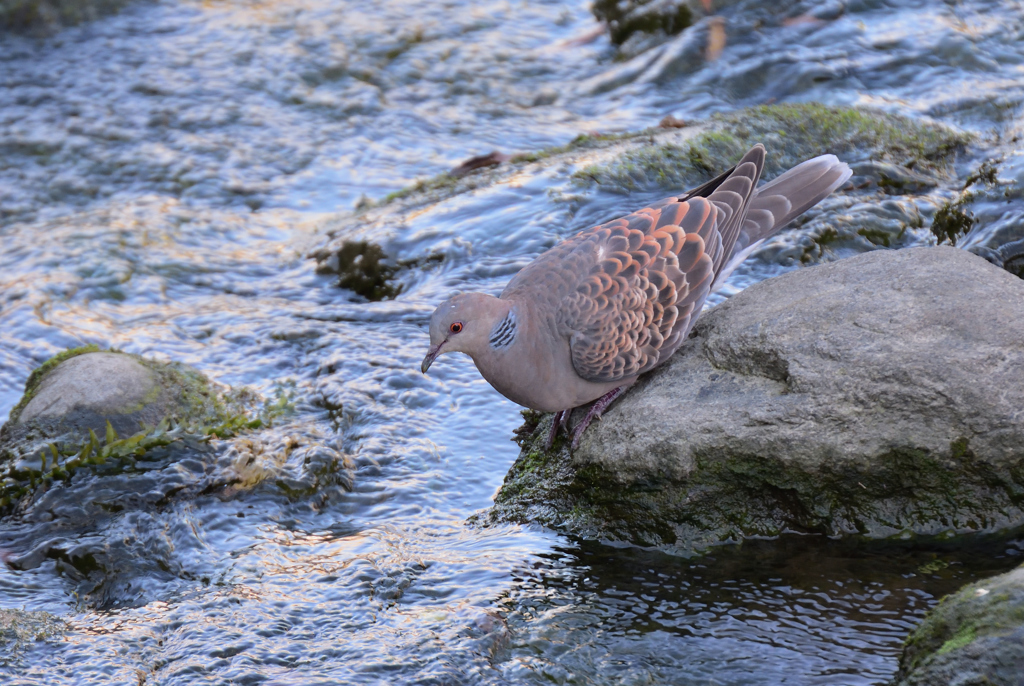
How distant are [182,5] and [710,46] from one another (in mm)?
6064

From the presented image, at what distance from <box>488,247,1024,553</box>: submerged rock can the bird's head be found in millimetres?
630

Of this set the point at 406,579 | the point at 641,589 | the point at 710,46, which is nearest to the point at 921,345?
the point at 641,589

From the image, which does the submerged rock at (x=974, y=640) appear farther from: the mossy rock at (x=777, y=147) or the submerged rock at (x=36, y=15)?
the submerged rock at (x=36, y=15)

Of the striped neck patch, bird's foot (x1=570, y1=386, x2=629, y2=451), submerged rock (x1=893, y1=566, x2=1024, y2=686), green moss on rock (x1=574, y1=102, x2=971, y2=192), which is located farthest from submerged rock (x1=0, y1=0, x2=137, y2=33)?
submerged rock (x1=893, y1=566, x2=1024, y2=686)

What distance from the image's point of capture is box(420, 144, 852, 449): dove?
13.0ft

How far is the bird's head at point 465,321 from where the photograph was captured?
155 inches

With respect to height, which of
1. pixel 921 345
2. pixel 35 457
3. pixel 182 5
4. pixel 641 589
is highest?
pixel 182 5

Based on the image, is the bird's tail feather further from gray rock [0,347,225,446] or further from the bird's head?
gray rock [0,347,225,446]

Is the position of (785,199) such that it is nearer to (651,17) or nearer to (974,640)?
(974,640)

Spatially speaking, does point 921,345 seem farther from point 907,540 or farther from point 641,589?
point 641,589

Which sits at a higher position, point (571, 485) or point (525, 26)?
point (525, 26)

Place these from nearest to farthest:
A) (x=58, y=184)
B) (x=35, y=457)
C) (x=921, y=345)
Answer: (x=921, y=345) → (x=35, y=457) → (x=58, y=184)

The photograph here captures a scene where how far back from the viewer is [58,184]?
8180 millimetres

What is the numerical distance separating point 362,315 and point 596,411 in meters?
2.46
